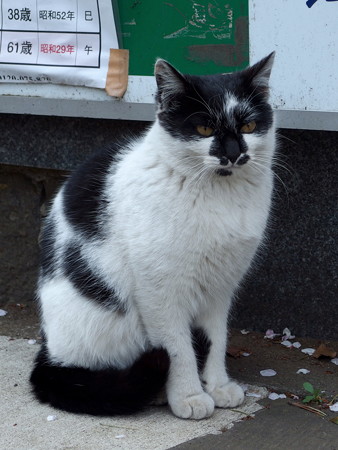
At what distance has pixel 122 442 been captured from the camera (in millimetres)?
2707

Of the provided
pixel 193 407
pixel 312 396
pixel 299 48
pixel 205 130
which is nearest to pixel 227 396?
pixel 193 407

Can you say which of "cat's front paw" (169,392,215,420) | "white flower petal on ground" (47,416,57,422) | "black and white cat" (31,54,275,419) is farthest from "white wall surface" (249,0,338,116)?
"white flower petal on ground" (47,416,57,422)

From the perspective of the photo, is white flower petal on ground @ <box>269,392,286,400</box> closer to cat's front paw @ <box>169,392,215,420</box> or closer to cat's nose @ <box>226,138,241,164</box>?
cat's front paw @ <box>169,392,215,420</box>

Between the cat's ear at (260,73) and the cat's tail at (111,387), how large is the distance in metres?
1.06

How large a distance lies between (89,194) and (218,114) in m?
0.69

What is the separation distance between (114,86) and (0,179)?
38.0 inches

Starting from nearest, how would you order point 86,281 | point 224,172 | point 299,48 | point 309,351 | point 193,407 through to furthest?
point 224,172 < point 193,407 < point 86,281 < point 299,48 < point 309,351

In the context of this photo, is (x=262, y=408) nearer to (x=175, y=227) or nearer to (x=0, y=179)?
(x=175, y=227)

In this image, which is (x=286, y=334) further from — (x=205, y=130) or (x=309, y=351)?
(x=205, y=130)

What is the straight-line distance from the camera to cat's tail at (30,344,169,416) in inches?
111

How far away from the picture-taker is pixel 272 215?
12.0ft

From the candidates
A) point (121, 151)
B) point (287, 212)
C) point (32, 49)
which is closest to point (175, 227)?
point (121, 151)

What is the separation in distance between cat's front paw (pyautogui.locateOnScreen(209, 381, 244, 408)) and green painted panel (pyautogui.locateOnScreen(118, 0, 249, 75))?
1.47 meters

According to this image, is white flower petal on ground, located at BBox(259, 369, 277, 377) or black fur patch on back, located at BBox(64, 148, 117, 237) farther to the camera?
white flower petal on ground, located at BBox(259, 369, 277, 377)
